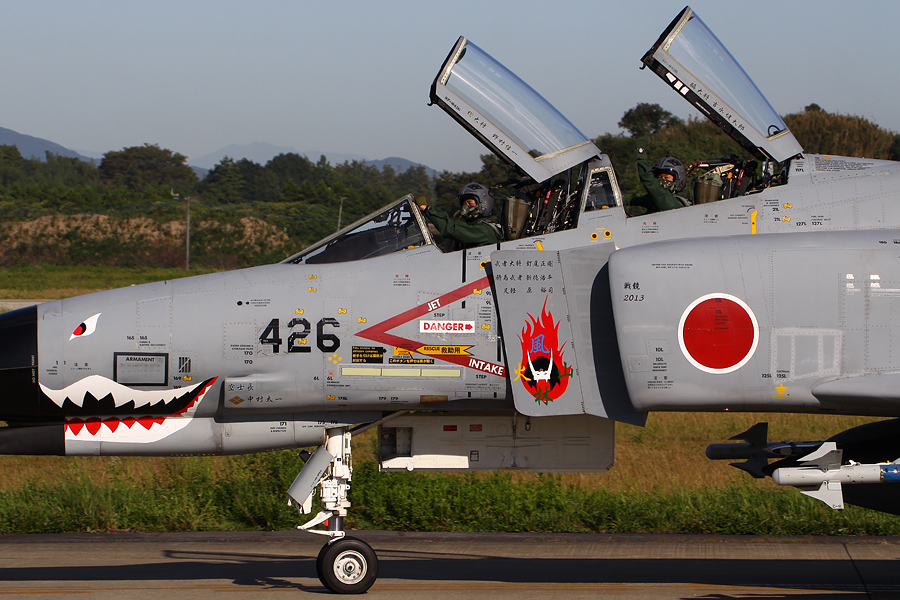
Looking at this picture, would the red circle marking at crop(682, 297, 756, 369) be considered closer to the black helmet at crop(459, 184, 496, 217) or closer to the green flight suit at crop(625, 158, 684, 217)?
the green flight suit at crop(625, 158, 684, 217)

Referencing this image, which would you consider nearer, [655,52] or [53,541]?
[655,52]

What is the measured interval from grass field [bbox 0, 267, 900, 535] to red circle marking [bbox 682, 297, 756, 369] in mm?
4176

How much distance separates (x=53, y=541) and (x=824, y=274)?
316 inches

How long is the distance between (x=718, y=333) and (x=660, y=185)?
4.47ft

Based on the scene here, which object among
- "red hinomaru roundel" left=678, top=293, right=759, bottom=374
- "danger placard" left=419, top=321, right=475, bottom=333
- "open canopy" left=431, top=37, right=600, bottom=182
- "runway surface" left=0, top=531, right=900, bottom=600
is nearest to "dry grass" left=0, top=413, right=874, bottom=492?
"runway surface" left=0, top=531, right=900, bottom=600

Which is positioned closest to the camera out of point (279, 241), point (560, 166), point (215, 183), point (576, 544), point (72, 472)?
point (560, 166)

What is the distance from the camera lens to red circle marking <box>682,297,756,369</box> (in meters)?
6.45

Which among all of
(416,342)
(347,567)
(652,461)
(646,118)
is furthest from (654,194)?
(646,118)

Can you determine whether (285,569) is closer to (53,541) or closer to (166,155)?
(53,541)

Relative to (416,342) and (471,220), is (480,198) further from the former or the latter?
(416,342)

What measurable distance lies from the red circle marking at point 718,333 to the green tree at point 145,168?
3409 inches

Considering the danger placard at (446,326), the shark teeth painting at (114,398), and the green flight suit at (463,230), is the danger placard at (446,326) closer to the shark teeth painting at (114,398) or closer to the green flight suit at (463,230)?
the green flight suit at (463,230)

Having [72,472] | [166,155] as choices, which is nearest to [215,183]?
[166,155]

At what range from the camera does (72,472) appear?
38.6 ft
